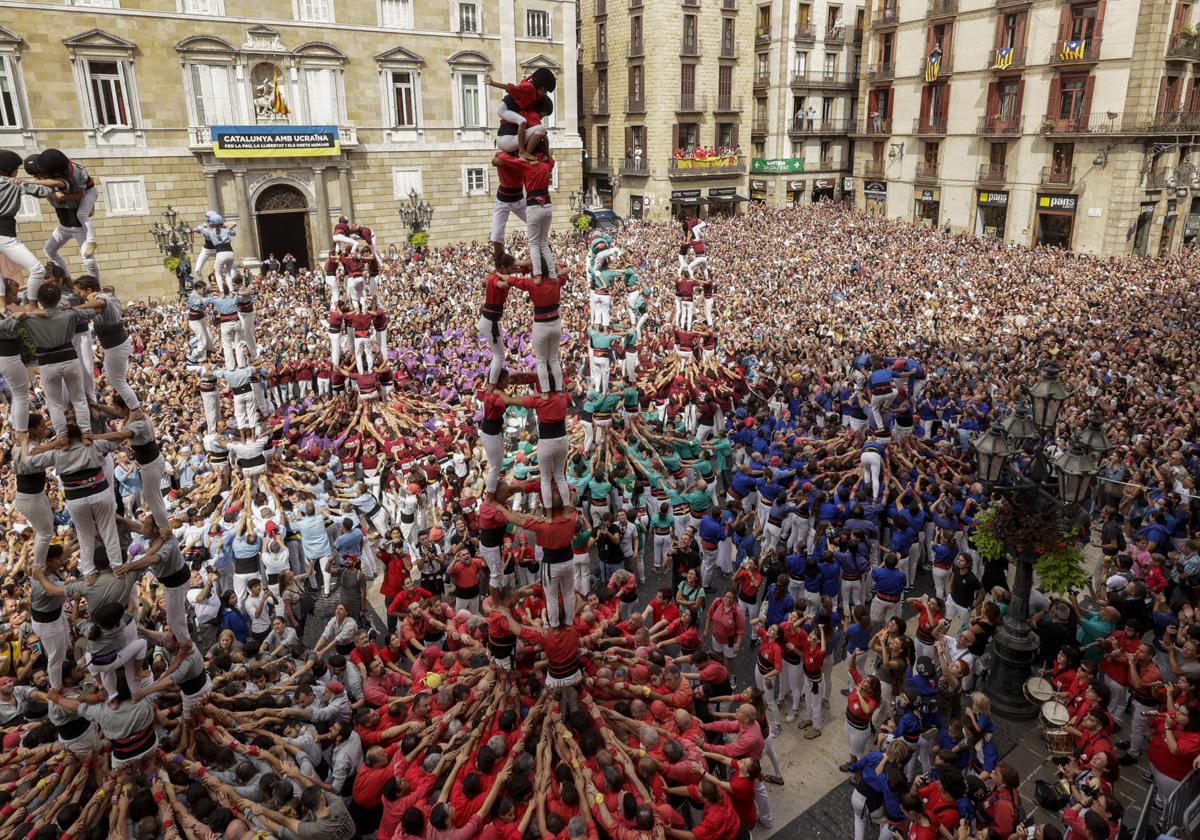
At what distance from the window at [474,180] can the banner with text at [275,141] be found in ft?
22.6

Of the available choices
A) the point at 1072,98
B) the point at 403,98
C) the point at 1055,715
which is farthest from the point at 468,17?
the point at 1055,715

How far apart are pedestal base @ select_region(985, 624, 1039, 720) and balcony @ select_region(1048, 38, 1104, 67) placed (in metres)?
35.7

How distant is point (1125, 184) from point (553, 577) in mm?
38022

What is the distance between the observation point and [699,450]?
1527 centimetres

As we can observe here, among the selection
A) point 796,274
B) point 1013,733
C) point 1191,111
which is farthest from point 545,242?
point 1191,111

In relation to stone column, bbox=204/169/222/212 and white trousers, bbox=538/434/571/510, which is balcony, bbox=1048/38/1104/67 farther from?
white trousers, bbox=538/434/571/510

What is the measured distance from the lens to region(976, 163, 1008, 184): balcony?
39969 mm

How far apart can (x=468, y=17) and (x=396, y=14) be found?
12.3ft

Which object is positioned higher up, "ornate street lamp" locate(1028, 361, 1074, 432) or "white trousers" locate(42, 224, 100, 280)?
"white trousers" locate(42, 224, 100, 280)

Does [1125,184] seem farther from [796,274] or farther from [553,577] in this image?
[553,577]

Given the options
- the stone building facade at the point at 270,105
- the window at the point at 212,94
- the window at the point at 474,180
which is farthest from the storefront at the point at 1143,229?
the window at the point at 212,94

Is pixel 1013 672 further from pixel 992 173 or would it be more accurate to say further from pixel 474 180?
pixel 992 173

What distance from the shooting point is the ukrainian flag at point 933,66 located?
137 feet

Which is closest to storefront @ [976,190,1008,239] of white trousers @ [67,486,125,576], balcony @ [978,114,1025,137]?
balcony @ [978,114,1025,137]
